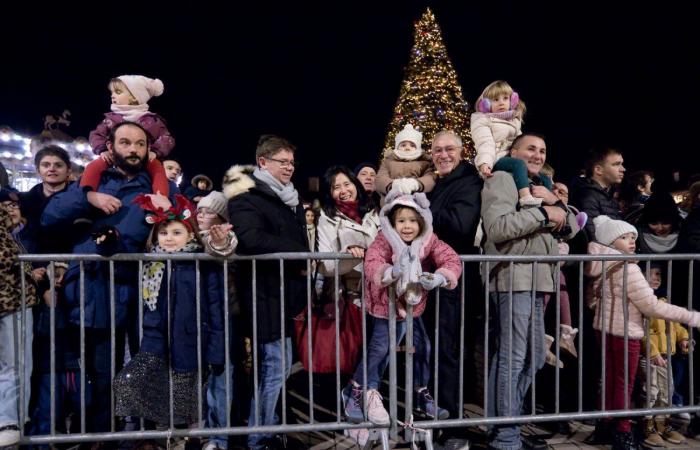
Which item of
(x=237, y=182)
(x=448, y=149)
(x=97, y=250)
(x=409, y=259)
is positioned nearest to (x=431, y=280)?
(x=409, y=259)

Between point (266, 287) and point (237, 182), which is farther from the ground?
point (237, 182)

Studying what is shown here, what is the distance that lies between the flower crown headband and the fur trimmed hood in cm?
30

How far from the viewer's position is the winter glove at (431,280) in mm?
3170

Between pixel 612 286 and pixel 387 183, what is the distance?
1.99 m

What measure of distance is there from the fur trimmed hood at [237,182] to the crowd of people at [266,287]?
Answer: 18 mm

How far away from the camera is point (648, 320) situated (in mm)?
3871

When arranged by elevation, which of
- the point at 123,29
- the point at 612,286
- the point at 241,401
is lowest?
the point at 241,401

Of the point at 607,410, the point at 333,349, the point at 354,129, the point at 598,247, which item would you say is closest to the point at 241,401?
the point at 333,349

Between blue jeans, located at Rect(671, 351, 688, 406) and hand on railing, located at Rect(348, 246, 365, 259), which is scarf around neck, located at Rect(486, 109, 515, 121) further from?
blue jeans, located at Rect(671, 351, 688, 406)

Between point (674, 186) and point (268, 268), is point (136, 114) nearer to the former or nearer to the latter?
point (268, 268)

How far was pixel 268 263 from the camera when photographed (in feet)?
11.9

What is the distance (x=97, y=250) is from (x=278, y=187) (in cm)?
132

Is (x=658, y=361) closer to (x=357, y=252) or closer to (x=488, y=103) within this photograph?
(x=488, y=103)

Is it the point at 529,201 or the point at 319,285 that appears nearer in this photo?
the point at 529,201
